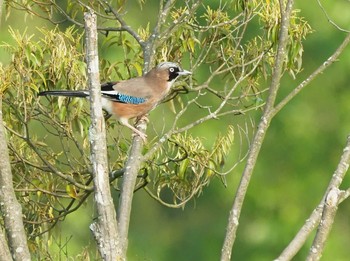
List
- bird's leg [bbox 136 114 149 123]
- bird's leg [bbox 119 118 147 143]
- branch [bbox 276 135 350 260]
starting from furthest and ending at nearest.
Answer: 1. bird's leg [bbox 136 114 149 123]
2. bird's leg [bbox 119 118 147 143]
3. branch [bbox 276 135 350 260]

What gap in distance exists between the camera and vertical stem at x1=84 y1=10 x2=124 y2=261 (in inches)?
226

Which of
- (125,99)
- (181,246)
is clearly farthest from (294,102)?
(125,99)

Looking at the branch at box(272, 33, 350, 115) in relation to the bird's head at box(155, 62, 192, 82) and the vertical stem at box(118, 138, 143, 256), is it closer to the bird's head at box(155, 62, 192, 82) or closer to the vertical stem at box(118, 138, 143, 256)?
the vertical stem at box(118, 138, 143, 256)

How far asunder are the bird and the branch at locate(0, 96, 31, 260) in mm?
1892

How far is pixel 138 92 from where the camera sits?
8.43 m

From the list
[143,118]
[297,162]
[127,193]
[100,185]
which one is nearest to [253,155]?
[127,193]

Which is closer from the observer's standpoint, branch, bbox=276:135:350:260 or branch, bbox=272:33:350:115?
branch, bbox=276:135:350:260

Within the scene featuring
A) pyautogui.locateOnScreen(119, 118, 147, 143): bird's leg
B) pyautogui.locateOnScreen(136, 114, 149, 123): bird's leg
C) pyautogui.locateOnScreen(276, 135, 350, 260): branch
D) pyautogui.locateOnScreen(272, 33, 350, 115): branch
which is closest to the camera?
pyautogui.locateOnScreen(276, 135, 350, 260): branch

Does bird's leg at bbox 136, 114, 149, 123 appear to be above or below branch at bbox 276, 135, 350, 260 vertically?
above

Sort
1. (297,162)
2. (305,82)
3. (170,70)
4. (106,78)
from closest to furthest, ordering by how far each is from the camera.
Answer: (305,82)
(170,70)
(106,78)
(297,162)

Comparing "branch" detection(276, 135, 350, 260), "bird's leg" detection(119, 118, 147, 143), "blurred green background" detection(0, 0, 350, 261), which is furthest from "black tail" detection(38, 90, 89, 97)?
"blurred green background" detection(0, 0, 350, 261)

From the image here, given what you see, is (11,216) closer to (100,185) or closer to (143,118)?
(100,185)

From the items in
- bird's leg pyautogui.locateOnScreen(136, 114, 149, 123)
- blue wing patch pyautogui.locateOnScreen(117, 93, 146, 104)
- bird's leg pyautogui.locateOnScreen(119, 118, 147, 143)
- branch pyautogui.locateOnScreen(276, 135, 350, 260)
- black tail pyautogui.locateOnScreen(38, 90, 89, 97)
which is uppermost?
blue wing patch pyautogui.locateOnScreen(117, 93, 146, 104)

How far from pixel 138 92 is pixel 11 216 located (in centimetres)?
261
